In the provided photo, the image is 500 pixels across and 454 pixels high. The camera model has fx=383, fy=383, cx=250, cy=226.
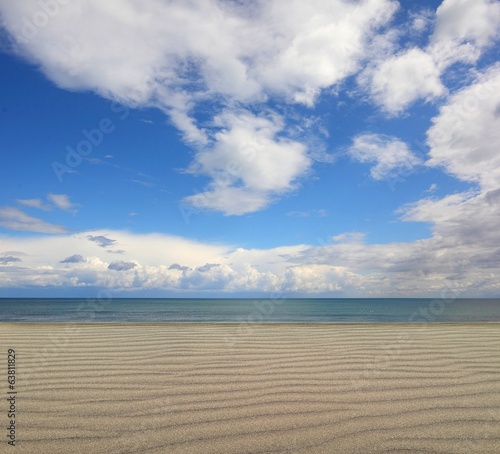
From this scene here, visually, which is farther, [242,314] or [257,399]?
[242,314]

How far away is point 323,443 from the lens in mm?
3494

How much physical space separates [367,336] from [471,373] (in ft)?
13.0

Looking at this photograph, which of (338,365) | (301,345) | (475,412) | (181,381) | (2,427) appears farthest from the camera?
(301,345)

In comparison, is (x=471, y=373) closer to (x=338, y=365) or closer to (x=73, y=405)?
(x=338, y=365)

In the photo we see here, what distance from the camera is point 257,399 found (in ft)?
14.9

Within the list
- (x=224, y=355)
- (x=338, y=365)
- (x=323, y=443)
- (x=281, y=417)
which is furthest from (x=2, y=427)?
(x=338, y=365)

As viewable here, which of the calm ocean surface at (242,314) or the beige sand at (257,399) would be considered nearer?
the beige sand at (257,399)

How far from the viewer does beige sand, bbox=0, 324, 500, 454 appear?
3537 millimetres

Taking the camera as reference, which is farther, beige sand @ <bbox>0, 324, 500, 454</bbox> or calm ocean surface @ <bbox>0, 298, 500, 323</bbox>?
calm ocean surface @ <bbox>0, 298, 500, 323</bbox>

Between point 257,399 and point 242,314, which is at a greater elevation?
point 257,399

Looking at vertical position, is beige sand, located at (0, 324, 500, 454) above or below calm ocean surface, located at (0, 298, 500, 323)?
above

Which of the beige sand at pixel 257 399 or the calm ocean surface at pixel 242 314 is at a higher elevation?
the beige sand at pixel 257 399

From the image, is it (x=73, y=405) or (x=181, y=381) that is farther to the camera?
(x=181, y=381)

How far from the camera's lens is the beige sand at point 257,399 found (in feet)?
11.6
